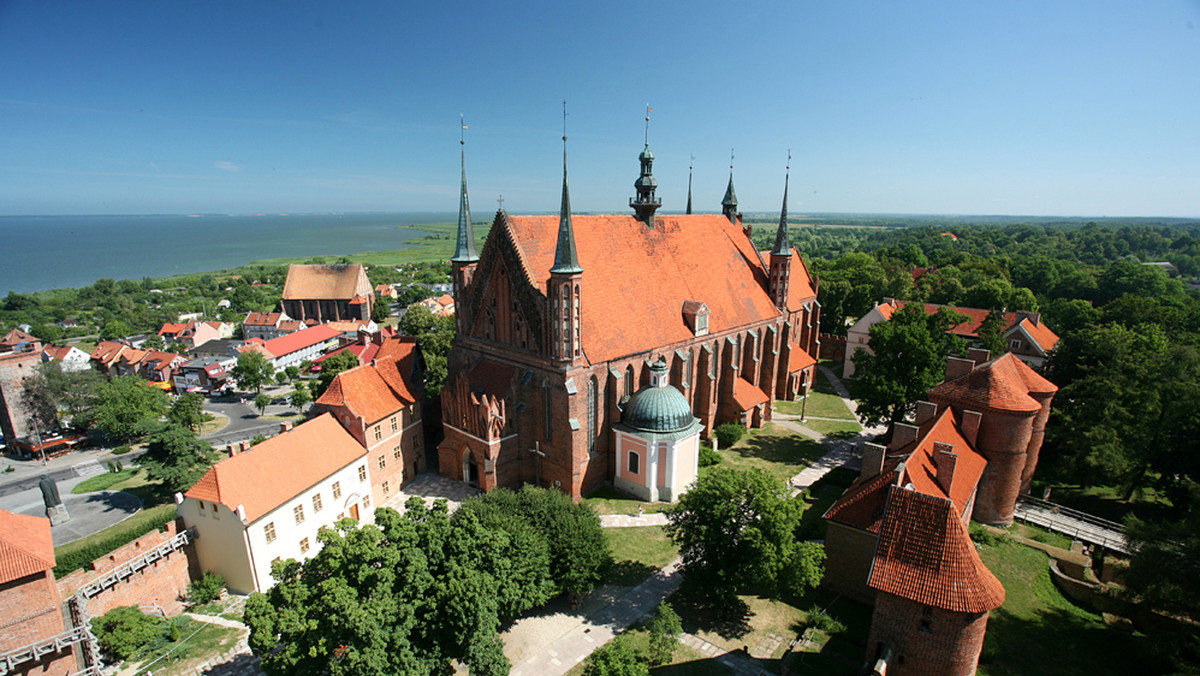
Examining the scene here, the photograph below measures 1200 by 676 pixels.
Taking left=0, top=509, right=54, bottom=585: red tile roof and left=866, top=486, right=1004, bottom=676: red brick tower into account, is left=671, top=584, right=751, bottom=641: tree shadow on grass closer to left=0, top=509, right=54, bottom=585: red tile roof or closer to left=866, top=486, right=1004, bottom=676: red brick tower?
left=866, top=486, right=1004, bottom=676: red brick tower

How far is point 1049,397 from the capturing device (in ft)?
105

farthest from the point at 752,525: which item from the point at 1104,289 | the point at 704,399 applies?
the point at 1104,289

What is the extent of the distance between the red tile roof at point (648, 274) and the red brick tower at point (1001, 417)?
16679 millimetres

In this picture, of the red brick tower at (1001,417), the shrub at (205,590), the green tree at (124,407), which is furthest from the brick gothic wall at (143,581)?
the red brick tower at (1001,417)

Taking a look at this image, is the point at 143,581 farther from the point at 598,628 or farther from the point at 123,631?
the point at 598,628

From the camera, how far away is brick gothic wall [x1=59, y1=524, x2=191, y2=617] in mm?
25188

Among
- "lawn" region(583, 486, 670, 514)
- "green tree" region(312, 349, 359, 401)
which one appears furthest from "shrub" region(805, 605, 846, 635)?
"green tree" region(312, 349, 359, 401)

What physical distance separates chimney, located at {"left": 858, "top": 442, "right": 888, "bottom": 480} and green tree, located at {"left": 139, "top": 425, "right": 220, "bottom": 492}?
40246mm

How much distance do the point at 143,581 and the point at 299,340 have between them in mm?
58354

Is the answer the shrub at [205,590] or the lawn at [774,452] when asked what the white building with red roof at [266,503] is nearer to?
the shrub at [205,590]

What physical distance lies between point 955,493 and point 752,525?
11.0 metres

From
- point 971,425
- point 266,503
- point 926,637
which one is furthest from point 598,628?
point 971,425

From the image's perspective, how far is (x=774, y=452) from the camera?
41.2 meters

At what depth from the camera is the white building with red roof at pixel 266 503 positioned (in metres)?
26.7
